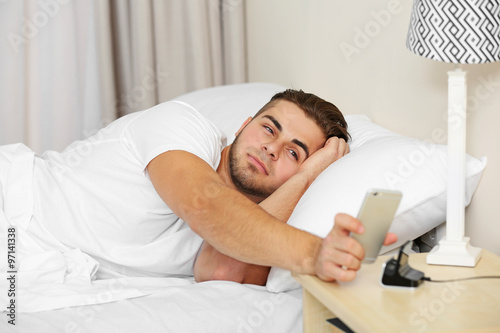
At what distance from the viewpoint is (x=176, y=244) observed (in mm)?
1389

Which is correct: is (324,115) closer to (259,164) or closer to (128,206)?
(259,164)

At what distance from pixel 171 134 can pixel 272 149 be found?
268mm

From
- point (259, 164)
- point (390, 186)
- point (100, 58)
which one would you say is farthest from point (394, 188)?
point (100, 58)

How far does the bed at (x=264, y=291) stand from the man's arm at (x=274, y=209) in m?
0.05

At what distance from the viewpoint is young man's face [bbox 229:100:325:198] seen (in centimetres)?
144

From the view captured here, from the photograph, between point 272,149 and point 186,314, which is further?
point 272,149

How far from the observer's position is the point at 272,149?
1436mm

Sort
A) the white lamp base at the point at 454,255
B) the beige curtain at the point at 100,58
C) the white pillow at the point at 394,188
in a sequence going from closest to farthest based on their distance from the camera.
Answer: the white lamp base at the point at 454,255 → the white pillow at the point at 394,188 → the beige curtain at the point at 100,58

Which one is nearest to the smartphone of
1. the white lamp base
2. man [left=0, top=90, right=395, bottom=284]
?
the white lamp base

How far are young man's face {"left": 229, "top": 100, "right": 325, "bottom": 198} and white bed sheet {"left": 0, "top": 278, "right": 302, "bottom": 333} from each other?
31 cm

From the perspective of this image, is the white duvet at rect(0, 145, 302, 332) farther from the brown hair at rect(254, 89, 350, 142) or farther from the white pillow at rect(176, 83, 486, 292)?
the brown hair at rect(254, 89, 350, 142)

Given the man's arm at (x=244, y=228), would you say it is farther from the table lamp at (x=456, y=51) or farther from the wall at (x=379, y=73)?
the wall at (x=379, y=73)

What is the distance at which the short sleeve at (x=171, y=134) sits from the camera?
4.24ft

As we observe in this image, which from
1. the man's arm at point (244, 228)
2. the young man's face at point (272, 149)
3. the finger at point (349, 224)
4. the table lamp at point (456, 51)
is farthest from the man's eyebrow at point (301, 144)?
the finger at point (349, 224)
